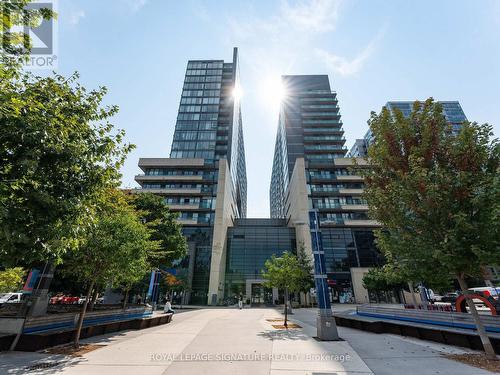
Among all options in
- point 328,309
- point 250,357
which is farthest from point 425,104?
point 250,357

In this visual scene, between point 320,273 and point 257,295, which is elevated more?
A: point 320,273

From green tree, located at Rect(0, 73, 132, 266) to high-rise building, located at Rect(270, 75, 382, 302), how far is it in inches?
1164

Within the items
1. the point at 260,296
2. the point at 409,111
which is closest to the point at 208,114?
the point at 260,296

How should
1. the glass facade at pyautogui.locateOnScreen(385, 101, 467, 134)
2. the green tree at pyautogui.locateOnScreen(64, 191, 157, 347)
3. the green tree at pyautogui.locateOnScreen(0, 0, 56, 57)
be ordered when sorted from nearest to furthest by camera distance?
the green tree at pyautogui.locateOnScreen(0, 0, 56, 57)
the green tree at pyautogui.locateOnScreen(64, 191, 157, 347)
the glass facade at pyautogui.locateOnScreen(385, 101, 467, 134)

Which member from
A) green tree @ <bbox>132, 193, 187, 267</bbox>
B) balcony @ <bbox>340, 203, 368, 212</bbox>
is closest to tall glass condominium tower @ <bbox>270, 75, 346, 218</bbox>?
balcony @ <bbox>340, 203, 368, 212</bbox>

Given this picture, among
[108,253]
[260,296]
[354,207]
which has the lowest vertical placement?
[260,296]

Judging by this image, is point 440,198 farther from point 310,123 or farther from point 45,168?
point 310,123

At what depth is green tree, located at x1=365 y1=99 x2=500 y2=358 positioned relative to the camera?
25.5 ft

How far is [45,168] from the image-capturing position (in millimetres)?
5422

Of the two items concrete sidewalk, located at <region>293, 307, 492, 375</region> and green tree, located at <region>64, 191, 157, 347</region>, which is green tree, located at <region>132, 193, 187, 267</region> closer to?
green tree, located at <region>64, 191, 157, 347</region>

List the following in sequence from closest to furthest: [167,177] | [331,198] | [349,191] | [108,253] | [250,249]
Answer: [108,253] < [349,191] < [250,249] < [331,198] < [167,177]

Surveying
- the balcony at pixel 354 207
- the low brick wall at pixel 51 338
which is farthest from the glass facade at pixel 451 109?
the low brick wall at pixel 51 338

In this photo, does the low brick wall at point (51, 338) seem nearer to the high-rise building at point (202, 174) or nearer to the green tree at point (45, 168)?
the green tree at point (45, 168)

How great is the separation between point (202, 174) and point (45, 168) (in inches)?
1947
